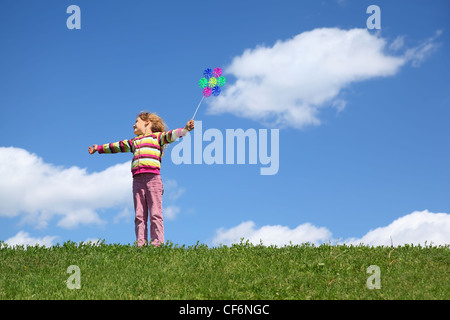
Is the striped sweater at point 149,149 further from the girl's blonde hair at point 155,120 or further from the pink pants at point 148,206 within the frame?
the girl's blonde hair at point 155,120

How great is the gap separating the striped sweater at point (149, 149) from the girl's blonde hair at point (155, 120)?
14.4 inches

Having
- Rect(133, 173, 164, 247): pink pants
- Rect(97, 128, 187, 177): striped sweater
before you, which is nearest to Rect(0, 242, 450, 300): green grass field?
Rect(133, 173, 164, 247): pink pants

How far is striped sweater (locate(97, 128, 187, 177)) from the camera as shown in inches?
528

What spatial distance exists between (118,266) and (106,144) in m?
4.48

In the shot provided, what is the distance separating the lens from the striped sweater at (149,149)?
13414 millimetres

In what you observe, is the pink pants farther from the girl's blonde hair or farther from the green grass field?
the girl's blonde hair

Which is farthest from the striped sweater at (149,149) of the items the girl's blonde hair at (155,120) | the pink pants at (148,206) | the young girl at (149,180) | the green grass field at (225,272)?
the green grass field at (225,272)

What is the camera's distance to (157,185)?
43.8ft

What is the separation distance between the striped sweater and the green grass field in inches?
80.6

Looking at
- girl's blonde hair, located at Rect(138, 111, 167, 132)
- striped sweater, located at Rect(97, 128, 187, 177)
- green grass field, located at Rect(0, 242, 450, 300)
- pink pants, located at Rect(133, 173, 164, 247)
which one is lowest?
green grass field, located at Rect(0, 242, 450, 300)

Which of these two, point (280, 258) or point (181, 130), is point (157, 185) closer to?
point (181, 130)

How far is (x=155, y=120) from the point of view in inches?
567
